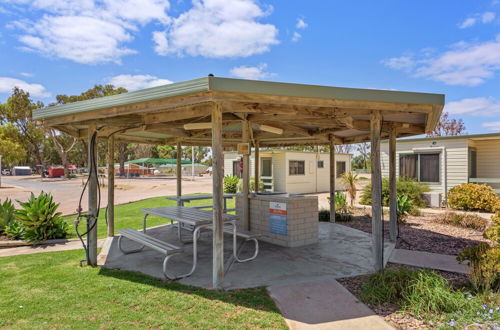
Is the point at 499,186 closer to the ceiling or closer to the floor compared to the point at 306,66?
closer to the floor

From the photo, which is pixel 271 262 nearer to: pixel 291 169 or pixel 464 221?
pixel 464 221

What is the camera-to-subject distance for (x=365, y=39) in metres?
12.3

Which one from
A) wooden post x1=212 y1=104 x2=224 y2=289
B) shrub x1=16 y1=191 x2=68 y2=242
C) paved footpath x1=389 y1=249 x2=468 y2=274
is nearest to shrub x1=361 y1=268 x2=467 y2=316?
paved footpath x1=389 y1=249 x2=468 y2=274

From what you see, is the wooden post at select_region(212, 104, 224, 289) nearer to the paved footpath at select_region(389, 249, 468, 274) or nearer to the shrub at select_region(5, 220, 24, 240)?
the paved footpath at select_region(389, 249, 468, 274)

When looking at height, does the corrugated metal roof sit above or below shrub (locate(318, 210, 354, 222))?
above

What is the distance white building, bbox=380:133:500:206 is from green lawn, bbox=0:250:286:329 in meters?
10.9

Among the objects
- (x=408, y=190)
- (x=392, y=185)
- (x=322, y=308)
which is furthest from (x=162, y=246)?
(x=408, y=190)

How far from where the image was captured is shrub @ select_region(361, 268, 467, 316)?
9.50 ft

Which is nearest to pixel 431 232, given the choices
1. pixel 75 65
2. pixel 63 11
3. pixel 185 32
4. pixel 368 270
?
pixel 368 270

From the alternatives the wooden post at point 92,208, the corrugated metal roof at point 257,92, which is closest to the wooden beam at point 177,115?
the corrugated metal roof at point 257,92

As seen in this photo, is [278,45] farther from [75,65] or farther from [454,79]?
[454,79]

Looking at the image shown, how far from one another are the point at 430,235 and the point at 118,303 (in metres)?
6.44

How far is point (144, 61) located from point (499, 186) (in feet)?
49.4

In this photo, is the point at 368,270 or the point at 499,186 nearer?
the point at 368,270
